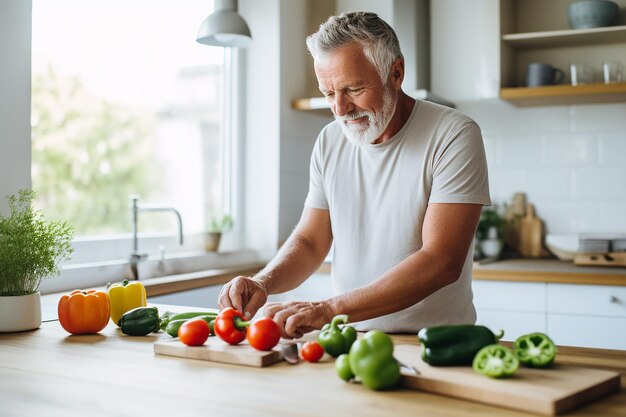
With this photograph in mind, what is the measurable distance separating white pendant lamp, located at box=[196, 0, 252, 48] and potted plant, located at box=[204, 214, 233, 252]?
3.27 ft

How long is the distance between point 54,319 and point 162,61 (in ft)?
5.82

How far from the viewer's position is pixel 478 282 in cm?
320

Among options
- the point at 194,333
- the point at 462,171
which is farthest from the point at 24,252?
the point at 462,171

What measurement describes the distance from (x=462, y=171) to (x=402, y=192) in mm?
217

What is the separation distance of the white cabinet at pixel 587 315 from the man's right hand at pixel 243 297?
5.34 feet

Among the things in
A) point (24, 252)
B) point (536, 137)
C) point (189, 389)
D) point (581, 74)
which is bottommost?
point (189, 389)

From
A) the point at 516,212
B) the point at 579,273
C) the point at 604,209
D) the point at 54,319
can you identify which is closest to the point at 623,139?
the point at 604,209

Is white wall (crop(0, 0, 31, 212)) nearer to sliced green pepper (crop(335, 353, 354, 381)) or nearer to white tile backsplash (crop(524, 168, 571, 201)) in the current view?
sliced green pepper (crop(335, 353, 354, 381))

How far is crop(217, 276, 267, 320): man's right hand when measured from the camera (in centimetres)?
185

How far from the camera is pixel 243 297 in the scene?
188 centimetres

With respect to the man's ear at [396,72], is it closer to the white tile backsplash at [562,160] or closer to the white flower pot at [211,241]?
the white flower pot at [211,241]

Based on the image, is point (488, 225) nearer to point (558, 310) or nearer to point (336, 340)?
point (558, 310)

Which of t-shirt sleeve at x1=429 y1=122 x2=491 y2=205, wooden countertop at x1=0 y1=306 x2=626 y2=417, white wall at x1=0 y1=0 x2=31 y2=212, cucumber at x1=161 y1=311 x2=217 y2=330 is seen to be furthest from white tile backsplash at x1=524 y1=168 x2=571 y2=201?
white wall at x1=0 y1=0 x2=31 y2=212

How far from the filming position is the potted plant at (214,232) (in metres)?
3.55
